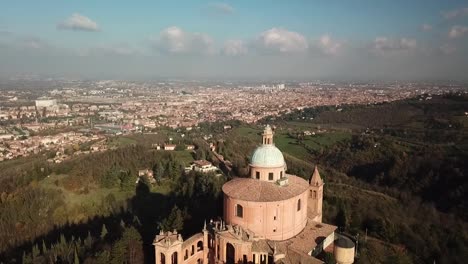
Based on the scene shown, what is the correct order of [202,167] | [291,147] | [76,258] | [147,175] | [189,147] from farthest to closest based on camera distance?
[291,147] → [189,147] → [202,167] → [147,175] → [76,258]

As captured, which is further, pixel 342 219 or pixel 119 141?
pixel 119 141

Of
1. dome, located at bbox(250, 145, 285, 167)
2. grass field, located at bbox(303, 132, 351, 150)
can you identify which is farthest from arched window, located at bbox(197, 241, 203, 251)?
grass field, located at bbox(303, 132, 351, 150)

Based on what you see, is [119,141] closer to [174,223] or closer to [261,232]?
[174,223]

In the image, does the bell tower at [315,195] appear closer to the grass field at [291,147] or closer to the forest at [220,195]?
the forest at [220,195]

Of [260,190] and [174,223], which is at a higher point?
[260,190]

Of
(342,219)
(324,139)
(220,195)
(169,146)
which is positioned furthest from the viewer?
(324,139)

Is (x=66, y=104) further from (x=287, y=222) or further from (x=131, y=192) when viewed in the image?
(x=287, y=222)

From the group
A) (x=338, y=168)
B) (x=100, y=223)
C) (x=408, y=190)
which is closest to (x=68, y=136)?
(x=100, y=223)

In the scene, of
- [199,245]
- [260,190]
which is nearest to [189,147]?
[199,245]

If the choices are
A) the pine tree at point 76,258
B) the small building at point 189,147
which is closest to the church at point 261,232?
the pine tree at point 76,258
